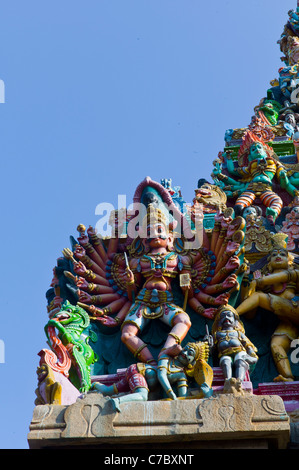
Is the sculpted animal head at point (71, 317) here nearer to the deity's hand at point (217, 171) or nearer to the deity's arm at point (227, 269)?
the deity's arm at point (227, 269)

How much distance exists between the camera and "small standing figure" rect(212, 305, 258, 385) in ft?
44.2

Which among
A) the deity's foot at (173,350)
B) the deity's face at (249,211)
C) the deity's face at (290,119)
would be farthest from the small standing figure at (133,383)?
the deity's face at (290,119)

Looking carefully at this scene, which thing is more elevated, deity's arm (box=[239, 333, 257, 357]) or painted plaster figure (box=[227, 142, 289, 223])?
painted plaster figure (box=[227, 142, 289, 223])

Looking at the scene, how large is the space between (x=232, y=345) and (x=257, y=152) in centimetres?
616

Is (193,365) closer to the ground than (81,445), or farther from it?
farther from it

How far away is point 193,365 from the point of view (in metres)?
13.5

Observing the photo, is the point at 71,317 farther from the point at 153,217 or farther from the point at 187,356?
the point at 153,217

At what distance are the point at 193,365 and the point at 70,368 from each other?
176 cm

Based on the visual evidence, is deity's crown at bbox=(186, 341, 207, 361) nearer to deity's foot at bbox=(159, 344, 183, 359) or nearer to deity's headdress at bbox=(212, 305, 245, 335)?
deity's foot at bbox=(159, 344, 183, 359)

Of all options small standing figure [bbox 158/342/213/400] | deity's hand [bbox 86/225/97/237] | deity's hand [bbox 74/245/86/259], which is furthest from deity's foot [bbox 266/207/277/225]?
small standing figure [bbox 158/342/213/400]

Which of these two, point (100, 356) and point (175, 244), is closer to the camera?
point (100, 356)

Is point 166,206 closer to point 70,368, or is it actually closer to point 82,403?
point 70,368
